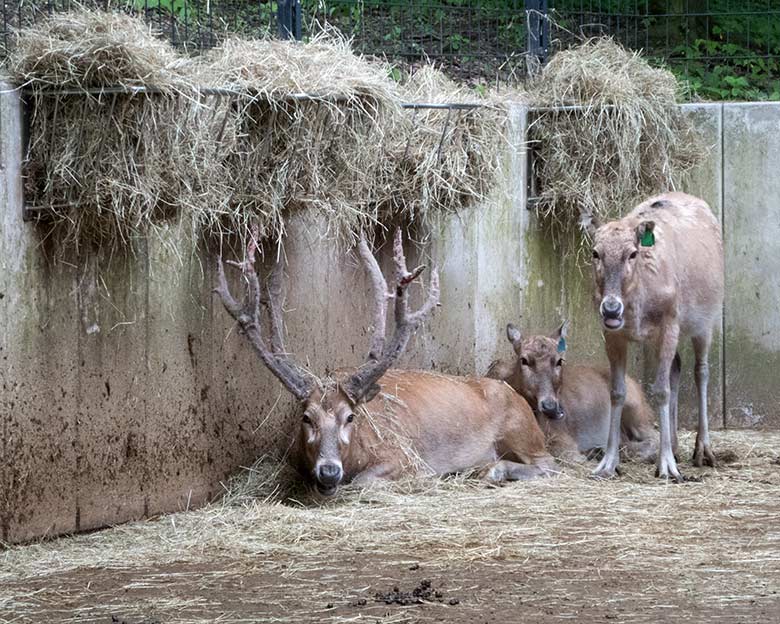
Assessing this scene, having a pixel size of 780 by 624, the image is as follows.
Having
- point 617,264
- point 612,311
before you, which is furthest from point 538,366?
point 617,264

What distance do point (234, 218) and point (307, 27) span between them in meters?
3.32

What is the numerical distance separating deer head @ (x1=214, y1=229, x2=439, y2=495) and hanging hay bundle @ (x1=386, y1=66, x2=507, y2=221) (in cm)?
65

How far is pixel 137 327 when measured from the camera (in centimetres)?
813

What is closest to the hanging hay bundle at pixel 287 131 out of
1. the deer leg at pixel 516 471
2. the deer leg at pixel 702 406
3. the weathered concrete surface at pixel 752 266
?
the deer leg at pixel 516 471

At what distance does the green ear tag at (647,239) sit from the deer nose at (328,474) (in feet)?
8.45

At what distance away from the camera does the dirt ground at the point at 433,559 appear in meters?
6.20

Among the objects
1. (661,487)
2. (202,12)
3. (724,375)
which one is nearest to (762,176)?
(724,375)

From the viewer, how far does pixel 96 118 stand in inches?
284

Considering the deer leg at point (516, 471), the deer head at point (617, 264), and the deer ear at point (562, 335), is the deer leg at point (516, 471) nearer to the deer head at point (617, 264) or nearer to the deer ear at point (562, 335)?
the deer ear at point (562, 335)

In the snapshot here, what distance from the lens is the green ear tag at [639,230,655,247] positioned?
9508 mm

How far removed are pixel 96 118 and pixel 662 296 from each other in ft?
13.9

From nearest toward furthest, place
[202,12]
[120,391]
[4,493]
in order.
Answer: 1. [4,493]
2. [120,391]
3. [202,12]

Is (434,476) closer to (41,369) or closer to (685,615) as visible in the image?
(41,369)

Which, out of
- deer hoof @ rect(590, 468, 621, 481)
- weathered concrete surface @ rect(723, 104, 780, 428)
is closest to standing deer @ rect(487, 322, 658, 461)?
deer hoof @ rect(590, 468, 621, 481)
